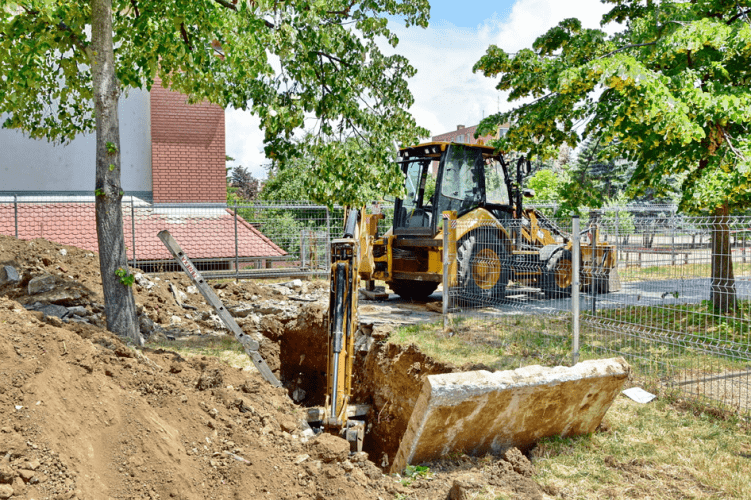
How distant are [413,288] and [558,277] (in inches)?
119

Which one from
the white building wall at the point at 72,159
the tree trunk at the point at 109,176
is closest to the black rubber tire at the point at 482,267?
the tree trunk at the point at 109,176

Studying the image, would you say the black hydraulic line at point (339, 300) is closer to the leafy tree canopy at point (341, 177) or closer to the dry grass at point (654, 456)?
the leafy tree canopy at point (341, 177)

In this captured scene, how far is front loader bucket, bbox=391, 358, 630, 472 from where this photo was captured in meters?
4.62

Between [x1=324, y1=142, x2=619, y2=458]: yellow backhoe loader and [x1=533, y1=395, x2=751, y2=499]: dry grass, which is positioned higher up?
[x1=324, y1=142, x2=619, y2=458]: yellow backhoe loader

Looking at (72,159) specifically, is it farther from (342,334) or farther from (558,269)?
(558,269)

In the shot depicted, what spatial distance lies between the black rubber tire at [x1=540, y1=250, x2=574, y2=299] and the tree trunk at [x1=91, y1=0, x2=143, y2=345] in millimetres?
5734

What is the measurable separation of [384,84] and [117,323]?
4669 mm

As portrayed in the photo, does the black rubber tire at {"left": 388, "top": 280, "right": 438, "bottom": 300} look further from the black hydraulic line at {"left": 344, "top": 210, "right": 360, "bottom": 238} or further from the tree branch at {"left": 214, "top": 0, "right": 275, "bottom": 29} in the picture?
the tree branch at {"left": 214, "top": 0, "right": 275, "bottom": 29}

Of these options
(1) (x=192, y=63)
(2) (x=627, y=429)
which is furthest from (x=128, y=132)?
(2) (x=627, y=429)

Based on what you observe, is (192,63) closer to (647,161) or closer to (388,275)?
(388,275)

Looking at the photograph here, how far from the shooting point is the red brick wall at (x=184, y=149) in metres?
14.9

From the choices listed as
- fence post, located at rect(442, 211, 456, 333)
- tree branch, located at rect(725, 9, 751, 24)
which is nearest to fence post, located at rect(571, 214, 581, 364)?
fence post, located at rect(442, 211, 456, 333)

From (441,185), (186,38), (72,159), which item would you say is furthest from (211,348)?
(72,159)

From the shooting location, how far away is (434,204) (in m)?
10.6
